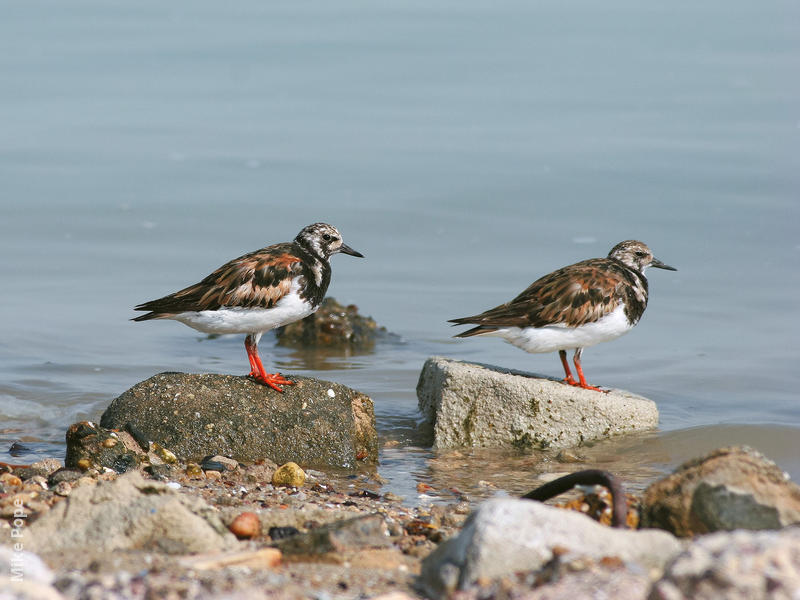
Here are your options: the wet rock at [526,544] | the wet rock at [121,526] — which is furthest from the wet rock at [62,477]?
the wet rock at [526,544]

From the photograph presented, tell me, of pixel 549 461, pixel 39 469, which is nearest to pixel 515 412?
pixel 549 461

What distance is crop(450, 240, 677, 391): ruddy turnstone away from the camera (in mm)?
7715

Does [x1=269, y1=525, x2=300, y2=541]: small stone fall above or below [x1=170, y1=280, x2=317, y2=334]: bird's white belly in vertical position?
below

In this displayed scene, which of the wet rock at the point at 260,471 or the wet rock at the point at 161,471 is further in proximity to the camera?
the wet rock at the point at 260,471

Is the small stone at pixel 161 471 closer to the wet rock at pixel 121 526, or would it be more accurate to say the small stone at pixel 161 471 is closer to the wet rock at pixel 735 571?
the wet rock at pixel 121 526

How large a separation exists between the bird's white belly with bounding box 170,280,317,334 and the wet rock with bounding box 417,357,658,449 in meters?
1.25

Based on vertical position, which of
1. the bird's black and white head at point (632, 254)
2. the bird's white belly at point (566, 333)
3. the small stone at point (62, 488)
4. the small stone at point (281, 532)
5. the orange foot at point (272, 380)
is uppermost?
the bird's black and white head at point (632, 254)

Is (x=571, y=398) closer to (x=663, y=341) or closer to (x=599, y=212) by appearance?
(x=663, y=341)

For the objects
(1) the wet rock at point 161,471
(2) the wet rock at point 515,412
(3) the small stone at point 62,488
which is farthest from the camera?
(2) the wet rock at point 515,412

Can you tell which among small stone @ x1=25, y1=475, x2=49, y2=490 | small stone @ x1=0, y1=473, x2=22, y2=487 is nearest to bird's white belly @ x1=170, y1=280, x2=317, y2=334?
small stone @ x1=25, y1=475, x2=49, y2=490

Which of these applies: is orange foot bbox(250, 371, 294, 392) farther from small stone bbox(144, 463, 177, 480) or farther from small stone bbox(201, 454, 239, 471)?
small stone bbox(144, 463, 177, 480)

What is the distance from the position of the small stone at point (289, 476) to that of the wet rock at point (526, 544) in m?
2.55

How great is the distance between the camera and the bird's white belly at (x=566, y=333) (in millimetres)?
7762

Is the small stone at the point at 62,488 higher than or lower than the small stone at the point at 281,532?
higher
